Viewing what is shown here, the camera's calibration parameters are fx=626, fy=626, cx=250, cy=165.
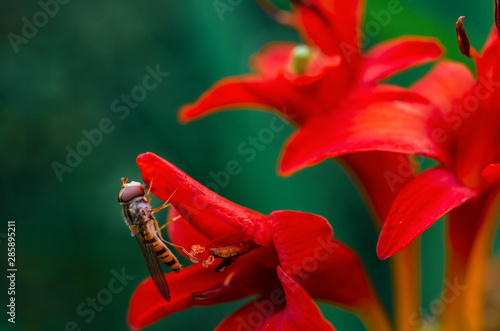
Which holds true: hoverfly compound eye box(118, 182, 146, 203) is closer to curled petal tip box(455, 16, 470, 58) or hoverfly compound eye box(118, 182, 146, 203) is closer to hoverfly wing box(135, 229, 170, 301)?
hoverfly wing box(135, 229, 170, 301)

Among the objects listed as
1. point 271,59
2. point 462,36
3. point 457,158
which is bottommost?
point 457,158

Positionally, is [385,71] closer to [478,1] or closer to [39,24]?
[478,1]

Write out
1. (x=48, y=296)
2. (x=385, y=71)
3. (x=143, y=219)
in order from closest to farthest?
(x=143, y=219)
(x=385, y=71)
(x=48, y=296)

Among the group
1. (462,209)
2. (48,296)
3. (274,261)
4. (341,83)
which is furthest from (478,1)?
(48,296)

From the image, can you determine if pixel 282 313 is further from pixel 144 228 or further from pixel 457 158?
pixel 457 158

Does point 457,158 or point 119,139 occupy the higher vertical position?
point 119,139

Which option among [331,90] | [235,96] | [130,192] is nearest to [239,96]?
[235,96]

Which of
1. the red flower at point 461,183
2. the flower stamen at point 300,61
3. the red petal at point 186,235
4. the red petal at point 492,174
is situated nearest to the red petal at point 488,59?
the red flower at point 461,183
